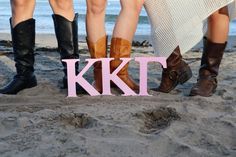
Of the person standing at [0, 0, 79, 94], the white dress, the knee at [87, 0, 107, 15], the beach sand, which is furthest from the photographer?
the person standing at [0, 0, 79, 94]

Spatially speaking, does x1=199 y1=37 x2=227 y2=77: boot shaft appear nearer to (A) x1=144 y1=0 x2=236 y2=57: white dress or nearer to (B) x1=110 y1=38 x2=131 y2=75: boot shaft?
(A) x1=144 y1=0 x2=236 y2=57: white dress

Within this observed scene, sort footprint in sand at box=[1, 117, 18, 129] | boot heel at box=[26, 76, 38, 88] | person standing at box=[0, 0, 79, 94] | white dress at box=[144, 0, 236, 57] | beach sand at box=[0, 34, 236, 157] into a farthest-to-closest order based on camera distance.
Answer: boot heel at box=[26, 76, 38, 88] → person standing at box=[0, 0, 79, 94] → white dress at box=[144, 0, 236, 57] → footprint in sand at box=[1, 117, 18, 129] → beach sand at box=[0, 34, 236, 157]

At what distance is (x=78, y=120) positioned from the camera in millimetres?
2518

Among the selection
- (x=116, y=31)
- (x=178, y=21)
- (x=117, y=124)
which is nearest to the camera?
(x=117, y=124)

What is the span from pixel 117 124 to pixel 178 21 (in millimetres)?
1007

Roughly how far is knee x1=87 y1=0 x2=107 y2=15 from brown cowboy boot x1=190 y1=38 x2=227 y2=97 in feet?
2.56

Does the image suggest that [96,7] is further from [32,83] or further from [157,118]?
[157,118]

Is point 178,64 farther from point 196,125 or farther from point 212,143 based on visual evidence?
point 212,143

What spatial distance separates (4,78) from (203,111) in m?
1.85

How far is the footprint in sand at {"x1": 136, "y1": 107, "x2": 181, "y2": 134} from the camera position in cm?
243

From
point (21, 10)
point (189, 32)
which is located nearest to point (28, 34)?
point (21, 10)

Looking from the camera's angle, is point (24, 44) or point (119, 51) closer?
point (119, 51)

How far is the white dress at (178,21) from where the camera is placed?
3006 mm

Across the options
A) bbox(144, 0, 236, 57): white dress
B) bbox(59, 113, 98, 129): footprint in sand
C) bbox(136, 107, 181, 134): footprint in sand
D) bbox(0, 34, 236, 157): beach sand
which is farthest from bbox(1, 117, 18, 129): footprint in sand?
bbox(144, 0, 236, 57): white dress
